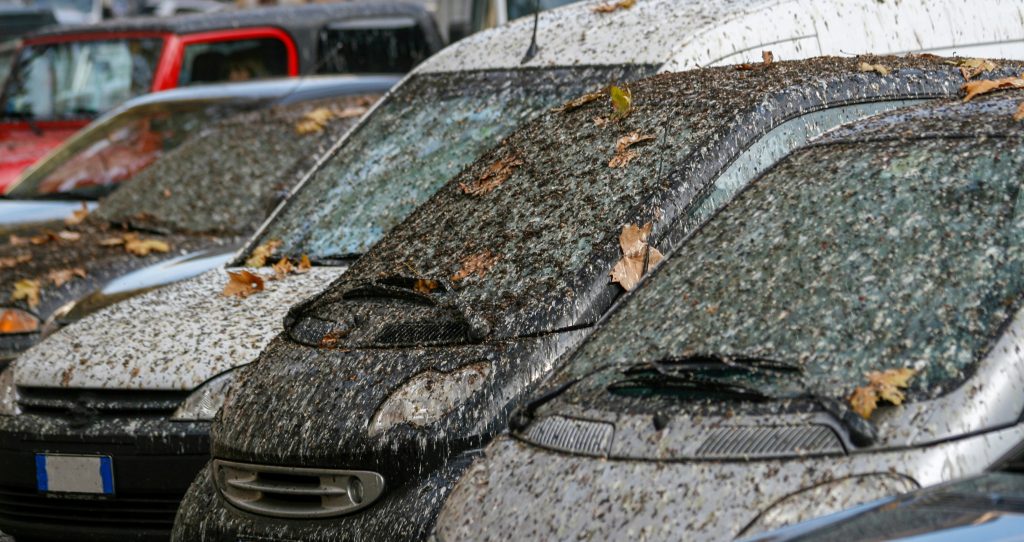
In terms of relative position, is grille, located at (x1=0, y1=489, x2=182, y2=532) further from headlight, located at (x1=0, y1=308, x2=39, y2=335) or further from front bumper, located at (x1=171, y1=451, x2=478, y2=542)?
headlight, located at (x1=0, y1=308, x2=39, y2=335)

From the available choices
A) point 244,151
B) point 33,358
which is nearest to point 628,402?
point 33,358

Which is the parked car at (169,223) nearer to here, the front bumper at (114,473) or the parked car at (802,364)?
the front bumper at (114,473)

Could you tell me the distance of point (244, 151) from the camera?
8477 mm

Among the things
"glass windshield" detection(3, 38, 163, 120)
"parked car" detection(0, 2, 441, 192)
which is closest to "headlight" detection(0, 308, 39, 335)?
"parked car" detection(0, 2, 441, 192)

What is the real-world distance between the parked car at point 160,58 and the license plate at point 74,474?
22.9ft

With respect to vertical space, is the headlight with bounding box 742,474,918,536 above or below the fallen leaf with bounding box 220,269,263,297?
above

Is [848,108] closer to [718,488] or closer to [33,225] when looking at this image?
[718,488]

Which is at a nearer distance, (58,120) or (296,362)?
(296,362)

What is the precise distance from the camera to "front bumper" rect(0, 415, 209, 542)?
575cm

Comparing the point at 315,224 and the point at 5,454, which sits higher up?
the point at 315,224

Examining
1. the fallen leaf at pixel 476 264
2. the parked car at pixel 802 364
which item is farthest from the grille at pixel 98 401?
the parked car at pixel 802 364

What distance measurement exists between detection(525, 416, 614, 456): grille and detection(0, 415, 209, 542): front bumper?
7.13ft

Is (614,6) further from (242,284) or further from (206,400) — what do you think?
(206,400)

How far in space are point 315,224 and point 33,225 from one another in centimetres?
344
